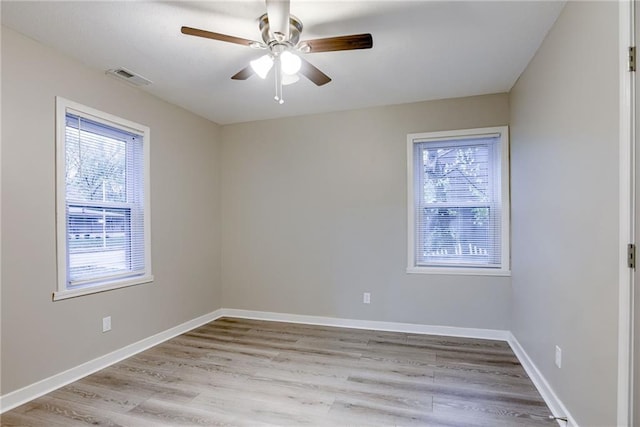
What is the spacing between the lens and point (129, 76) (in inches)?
116

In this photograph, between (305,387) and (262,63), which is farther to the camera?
(305,387)

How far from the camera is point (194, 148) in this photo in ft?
13.1

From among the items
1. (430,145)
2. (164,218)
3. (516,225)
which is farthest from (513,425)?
(164,218)

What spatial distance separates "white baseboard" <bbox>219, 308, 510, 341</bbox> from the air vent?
2.89 metres

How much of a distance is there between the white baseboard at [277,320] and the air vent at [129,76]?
8.13 feet

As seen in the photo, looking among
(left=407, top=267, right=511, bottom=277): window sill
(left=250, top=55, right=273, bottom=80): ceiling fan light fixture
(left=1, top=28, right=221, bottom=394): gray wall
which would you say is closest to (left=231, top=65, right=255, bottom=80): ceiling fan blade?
(left=250, top=55, right=273, bottom=80): ceiling fan light fixture

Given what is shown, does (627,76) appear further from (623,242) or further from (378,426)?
(378,426)

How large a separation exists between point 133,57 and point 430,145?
2.97 meters

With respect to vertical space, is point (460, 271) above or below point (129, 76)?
below

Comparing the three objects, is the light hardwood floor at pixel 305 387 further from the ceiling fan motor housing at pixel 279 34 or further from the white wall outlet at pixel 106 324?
the ceiling fan motor housing at pixel 279 34

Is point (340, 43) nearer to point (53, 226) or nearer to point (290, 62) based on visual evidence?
point (290, 62)

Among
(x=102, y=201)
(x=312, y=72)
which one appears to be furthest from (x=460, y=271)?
(x=102, y=201)

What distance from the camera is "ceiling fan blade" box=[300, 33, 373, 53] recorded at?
6.10ft

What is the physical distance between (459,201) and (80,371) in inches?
152
